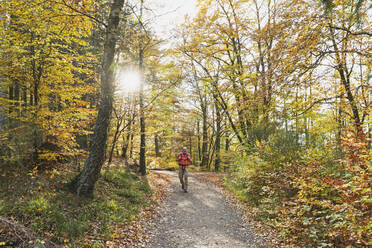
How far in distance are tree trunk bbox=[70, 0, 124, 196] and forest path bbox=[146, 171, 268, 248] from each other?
7.45 ft

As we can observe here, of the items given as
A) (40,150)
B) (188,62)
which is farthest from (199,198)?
(188,62)

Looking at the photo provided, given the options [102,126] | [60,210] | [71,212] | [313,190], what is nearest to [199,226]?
[313,190]

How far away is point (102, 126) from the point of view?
5.60 meters

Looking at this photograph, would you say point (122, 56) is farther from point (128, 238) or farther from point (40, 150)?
point (128, 238)

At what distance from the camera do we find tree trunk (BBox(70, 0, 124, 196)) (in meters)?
5.50

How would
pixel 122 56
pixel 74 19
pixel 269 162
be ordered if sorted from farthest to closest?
pixel 122 56 → pixel 269 162 → pixel 74 19

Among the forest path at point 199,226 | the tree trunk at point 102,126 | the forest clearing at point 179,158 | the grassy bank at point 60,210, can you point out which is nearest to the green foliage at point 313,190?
the forest clearing at point 179,158

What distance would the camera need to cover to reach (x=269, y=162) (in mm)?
7207

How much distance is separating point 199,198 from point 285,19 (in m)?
7.50

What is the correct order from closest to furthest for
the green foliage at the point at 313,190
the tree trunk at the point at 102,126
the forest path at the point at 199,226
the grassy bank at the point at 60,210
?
the green foliage at the point at 313,190, the grassy bank at the point at 60,210, the forest path at the point at 199,226, the tree trunk at the point at 102,126

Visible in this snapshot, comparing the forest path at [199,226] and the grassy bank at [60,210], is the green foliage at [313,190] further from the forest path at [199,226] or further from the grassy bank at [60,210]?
the grassy bank at [60,210]

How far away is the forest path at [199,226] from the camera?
16.5 ft

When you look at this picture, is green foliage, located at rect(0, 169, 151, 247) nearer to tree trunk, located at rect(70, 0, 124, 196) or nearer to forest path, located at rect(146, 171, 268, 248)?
tree trunk, located at rect(70, 0, 124, 196)

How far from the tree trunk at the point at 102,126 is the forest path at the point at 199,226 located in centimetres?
227
